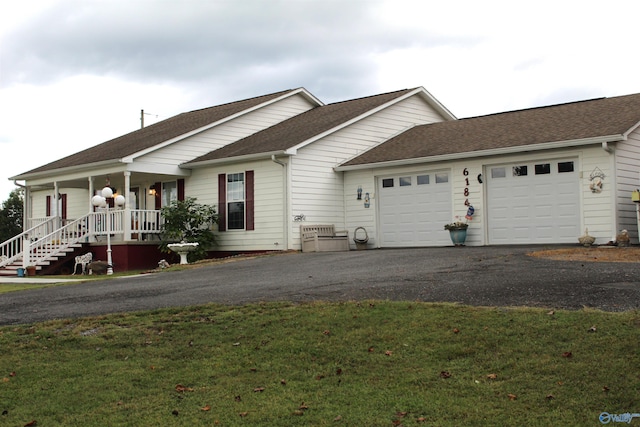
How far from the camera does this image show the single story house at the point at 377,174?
16656 mm

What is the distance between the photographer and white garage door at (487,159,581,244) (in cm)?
1664

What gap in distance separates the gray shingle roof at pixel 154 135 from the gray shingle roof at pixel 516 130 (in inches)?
220

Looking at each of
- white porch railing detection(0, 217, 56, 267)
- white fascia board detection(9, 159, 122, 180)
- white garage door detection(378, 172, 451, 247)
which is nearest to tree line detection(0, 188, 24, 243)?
white porch railing detection(0, 217, 56, 267)

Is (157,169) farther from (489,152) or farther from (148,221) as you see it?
(489,152)

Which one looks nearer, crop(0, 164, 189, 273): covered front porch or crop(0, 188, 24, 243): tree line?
crop(0, 164, 189, 273): covered front porch

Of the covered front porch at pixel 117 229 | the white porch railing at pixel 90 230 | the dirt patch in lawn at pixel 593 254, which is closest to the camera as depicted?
the dirt patch in lawn at pixel 593 254

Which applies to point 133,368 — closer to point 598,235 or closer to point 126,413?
point 126,413

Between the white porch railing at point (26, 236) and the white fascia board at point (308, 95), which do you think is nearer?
the white porch railing at point (26, 236)

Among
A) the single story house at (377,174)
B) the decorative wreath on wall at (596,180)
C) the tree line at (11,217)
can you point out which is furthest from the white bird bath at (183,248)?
the tree line at (11,217)

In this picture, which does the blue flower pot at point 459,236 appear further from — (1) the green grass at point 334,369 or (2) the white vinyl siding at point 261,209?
(1) the green grass at point 334,369

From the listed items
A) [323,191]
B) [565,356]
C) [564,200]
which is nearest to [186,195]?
[323,191]

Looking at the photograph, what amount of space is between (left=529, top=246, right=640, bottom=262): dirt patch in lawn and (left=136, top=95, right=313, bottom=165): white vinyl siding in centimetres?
1173

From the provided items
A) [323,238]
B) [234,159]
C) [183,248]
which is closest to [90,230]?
[183,248]

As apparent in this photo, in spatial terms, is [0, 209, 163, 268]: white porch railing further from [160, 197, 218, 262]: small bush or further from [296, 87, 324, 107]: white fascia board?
[296, 87, 324, 107]: white fascia board
